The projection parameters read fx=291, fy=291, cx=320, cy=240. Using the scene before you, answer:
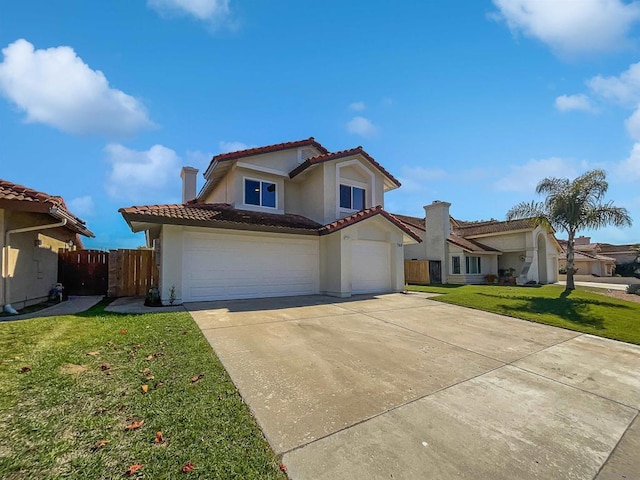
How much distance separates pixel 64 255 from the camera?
43.1ft

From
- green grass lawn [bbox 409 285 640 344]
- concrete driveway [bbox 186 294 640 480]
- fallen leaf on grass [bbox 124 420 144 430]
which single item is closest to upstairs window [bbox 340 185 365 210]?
green grass lawn [bbox 409 285 640 344]

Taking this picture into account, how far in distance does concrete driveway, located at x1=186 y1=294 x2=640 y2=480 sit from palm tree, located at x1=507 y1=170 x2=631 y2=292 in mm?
13279

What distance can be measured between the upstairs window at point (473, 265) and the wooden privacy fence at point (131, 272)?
24.6m

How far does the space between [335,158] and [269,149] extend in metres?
3.39

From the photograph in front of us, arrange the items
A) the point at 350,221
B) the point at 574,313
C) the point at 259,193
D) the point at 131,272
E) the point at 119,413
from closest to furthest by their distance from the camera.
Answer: the point at 119,413, the point at 574,313, the point at 350,221, the point at 131,272, the point at 259,193

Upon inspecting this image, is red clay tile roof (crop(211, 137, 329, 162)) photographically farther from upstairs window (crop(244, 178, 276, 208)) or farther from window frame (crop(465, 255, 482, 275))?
window frame (crop(465, 255, 482, 275))

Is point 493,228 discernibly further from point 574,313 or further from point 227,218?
point 227,218

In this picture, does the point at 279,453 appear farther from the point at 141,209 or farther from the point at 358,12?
the point at 358,12

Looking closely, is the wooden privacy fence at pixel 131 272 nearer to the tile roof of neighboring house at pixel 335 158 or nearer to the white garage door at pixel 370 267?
the tile roof of neighboring house at pixel 335 158

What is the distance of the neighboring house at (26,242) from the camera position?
8086 millimetres

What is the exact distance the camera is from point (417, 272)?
2497 centimetres

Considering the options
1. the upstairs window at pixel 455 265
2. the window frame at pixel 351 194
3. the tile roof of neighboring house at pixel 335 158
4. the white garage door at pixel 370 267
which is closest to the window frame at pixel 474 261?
the upstairs window at pixel 455 265

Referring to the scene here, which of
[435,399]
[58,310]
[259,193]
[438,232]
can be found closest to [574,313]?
[435,399]

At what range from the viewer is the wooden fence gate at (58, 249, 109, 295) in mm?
13172
